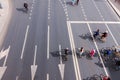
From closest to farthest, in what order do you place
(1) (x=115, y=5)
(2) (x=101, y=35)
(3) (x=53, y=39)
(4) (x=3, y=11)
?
(3) (x=53, y=39), (2) (x=101, y=35), (4) (x=3, y=11), (1) (x=115, y=5)

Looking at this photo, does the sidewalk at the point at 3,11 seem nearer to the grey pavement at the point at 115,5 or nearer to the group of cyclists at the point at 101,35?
Result: the group of cyclists at the point at 101,35

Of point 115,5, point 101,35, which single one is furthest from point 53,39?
point 115,5

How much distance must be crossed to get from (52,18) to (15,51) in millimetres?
12788

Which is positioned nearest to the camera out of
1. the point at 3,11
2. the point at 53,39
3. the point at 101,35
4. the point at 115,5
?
the point at 53,39

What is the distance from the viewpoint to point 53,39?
37906 mm

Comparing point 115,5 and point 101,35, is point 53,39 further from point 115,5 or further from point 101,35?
point 115,5

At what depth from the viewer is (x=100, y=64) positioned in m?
33.2

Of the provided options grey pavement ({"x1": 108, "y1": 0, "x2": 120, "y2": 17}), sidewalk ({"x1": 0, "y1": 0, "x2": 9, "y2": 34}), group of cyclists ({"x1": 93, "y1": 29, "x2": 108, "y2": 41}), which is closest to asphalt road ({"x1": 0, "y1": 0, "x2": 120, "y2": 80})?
group of cyclists ({"x1": 93, "y1": 29, "x2": 108, "y2": 41})

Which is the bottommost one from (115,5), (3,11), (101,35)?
(115,5)

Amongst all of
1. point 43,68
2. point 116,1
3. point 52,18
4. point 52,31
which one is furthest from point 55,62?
point 116,1

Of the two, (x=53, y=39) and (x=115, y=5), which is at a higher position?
(x=53, y=39)

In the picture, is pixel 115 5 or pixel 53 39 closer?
pixel 53 39

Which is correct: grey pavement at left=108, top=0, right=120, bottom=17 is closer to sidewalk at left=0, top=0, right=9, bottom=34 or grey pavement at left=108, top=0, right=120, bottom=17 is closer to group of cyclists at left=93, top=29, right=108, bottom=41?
group of cyclists at left=93, top=29, right=108, bottom=41

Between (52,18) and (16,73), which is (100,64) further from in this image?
(52,18)
